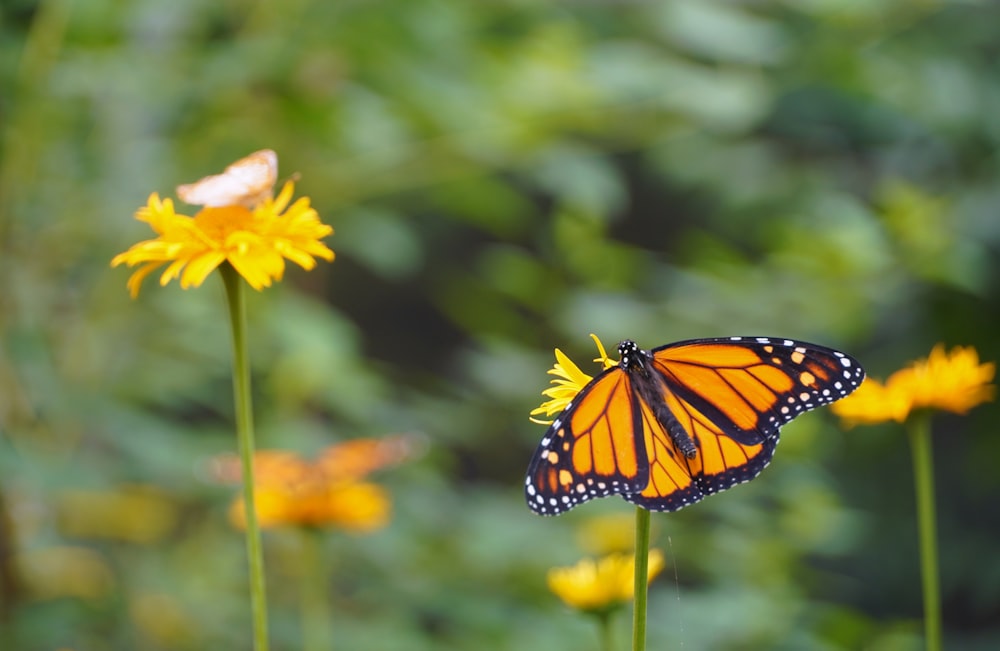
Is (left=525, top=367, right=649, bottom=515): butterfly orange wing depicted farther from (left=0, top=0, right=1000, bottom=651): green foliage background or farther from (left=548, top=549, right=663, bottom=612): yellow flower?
(left=0, top=0, right=1000, bottom=651): green foliage background

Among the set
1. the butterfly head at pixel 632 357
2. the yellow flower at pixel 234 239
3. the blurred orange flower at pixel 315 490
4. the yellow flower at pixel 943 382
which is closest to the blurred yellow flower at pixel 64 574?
the blurred orange flower at pixel 315 490

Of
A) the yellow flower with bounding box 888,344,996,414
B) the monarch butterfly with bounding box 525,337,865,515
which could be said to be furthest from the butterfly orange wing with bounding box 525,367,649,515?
the yellow flower with bounding box 888,344,996,414

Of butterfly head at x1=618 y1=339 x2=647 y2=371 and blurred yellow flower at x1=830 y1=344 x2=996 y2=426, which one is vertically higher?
blurred yellow flower at x1=830 y1=344 x2=996 y2=426

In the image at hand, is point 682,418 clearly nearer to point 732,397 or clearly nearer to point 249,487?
point 732,397

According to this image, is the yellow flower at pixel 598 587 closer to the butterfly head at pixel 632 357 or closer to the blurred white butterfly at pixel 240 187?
the butterfly head at pixel 632 357

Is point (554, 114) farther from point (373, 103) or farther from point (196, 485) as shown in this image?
point (196, 485)

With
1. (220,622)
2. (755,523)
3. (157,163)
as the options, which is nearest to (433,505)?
(220,622)

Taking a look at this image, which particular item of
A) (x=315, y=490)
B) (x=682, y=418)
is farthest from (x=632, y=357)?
(x=315, y=490)
